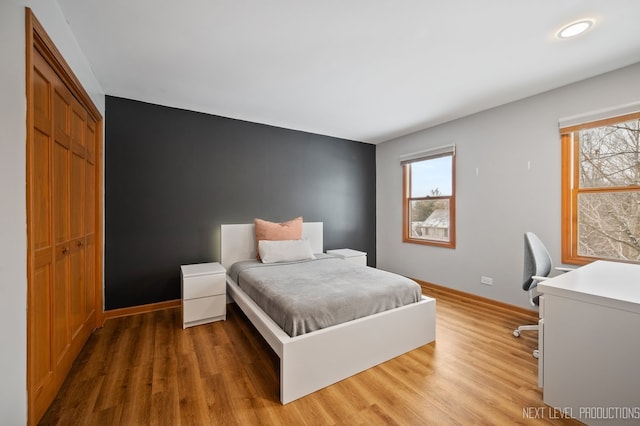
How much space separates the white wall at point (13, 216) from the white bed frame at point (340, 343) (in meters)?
1.22

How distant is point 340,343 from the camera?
1900mm

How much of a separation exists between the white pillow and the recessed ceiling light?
9.98 feet

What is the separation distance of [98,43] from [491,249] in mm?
4401

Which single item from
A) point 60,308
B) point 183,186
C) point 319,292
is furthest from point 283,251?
point 60,308

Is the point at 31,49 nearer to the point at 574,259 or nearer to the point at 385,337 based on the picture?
the point at 385,337

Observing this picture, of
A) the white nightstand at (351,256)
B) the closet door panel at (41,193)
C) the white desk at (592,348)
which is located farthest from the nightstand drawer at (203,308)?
the white desk at (592,348)

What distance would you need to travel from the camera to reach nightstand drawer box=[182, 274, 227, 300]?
2.71 metres

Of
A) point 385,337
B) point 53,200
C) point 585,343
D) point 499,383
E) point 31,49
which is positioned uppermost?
point 31,49

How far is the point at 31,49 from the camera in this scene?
4.25ft

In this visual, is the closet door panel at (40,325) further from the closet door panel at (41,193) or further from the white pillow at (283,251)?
the white pillow at (283,251)

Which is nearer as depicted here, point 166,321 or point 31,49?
point 31,49

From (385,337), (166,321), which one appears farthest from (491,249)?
(166,321)

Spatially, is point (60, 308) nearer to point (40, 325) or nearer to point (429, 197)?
point (40, 325)

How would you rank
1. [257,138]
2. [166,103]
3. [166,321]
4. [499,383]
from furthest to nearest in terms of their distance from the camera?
1. [257,138]
2. [166,103]
3. [166,321]
4. [499,383]
